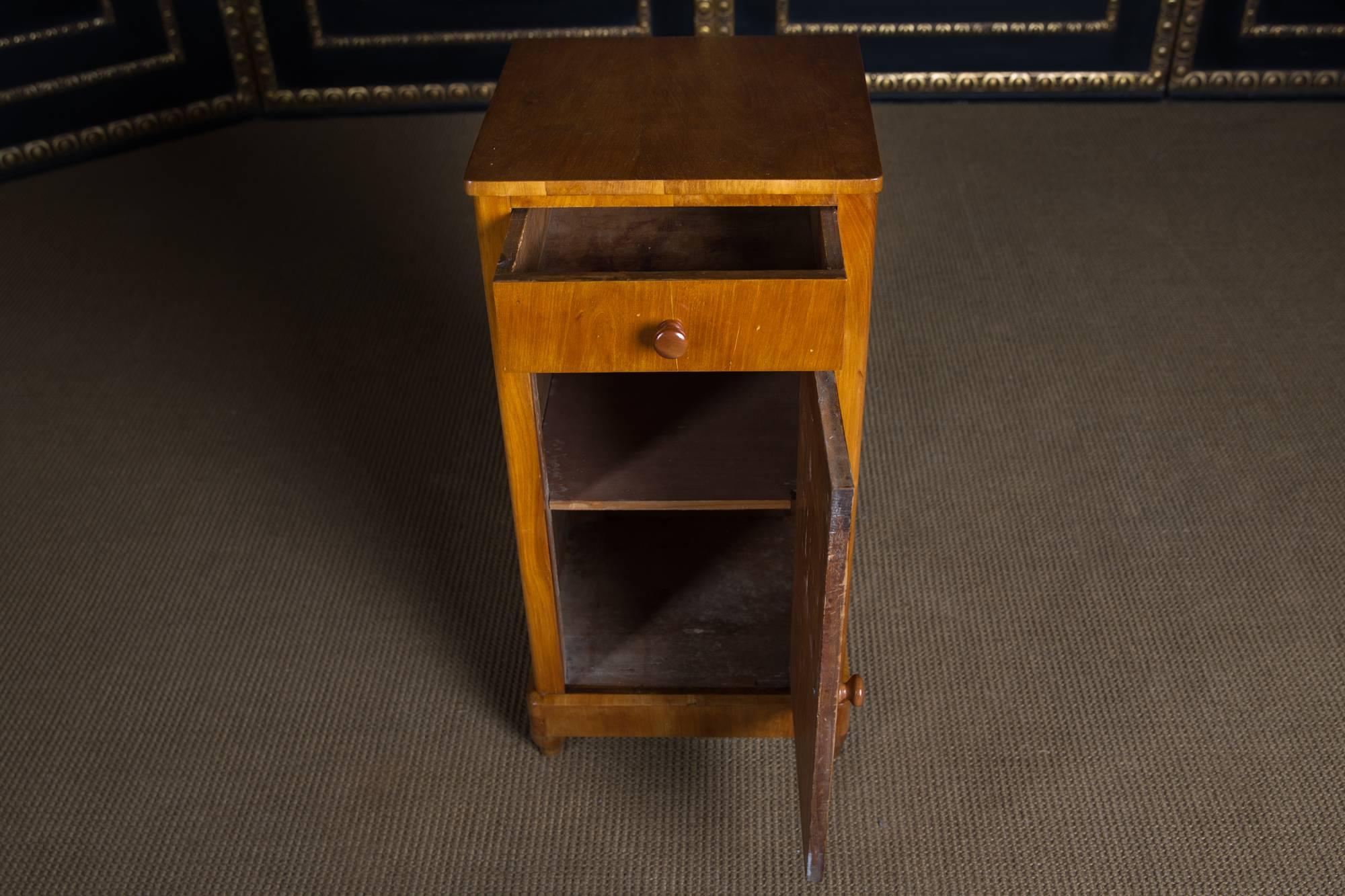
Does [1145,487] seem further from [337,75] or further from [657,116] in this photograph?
[337,75]

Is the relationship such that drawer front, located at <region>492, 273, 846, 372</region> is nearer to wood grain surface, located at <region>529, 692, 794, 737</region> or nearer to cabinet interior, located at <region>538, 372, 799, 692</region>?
cabinet interior, located at <region>538, 372, 799, 692</region>

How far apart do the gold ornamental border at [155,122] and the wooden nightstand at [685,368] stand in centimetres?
202

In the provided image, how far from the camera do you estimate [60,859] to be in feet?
5.18

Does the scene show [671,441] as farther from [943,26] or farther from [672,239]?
[943,26]

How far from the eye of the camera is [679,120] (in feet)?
4.53

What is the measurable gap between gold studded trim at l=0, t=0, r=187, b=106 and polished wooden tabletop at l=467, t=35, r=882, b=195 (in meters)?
1.99

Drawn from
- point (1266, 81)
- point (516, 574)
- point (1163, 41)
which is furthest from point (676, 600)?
point (1266, 81)

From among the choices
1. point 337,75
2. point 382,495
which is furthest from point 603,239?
point 337,75

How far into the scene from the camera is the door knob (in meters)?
1.21

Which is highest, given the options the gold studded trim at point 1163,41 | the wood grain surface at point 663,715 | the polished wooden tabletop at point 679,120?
the polished wooden tabletop at point 679,120

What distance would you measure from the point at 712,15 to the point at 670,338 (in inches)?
94.2

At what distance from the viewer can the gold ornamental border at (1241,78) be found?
3340mm

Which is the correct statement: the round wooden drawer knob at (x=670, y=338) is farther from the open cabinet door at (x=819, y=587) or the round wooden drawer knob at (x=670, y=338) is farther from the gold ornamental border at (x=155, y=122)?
the gold ornamental border at (x=155, y=122)

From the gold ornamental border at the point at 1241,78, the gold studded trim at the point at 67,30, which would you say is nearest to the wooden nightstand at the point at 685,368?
the gold studded trim at the point at 67,30
